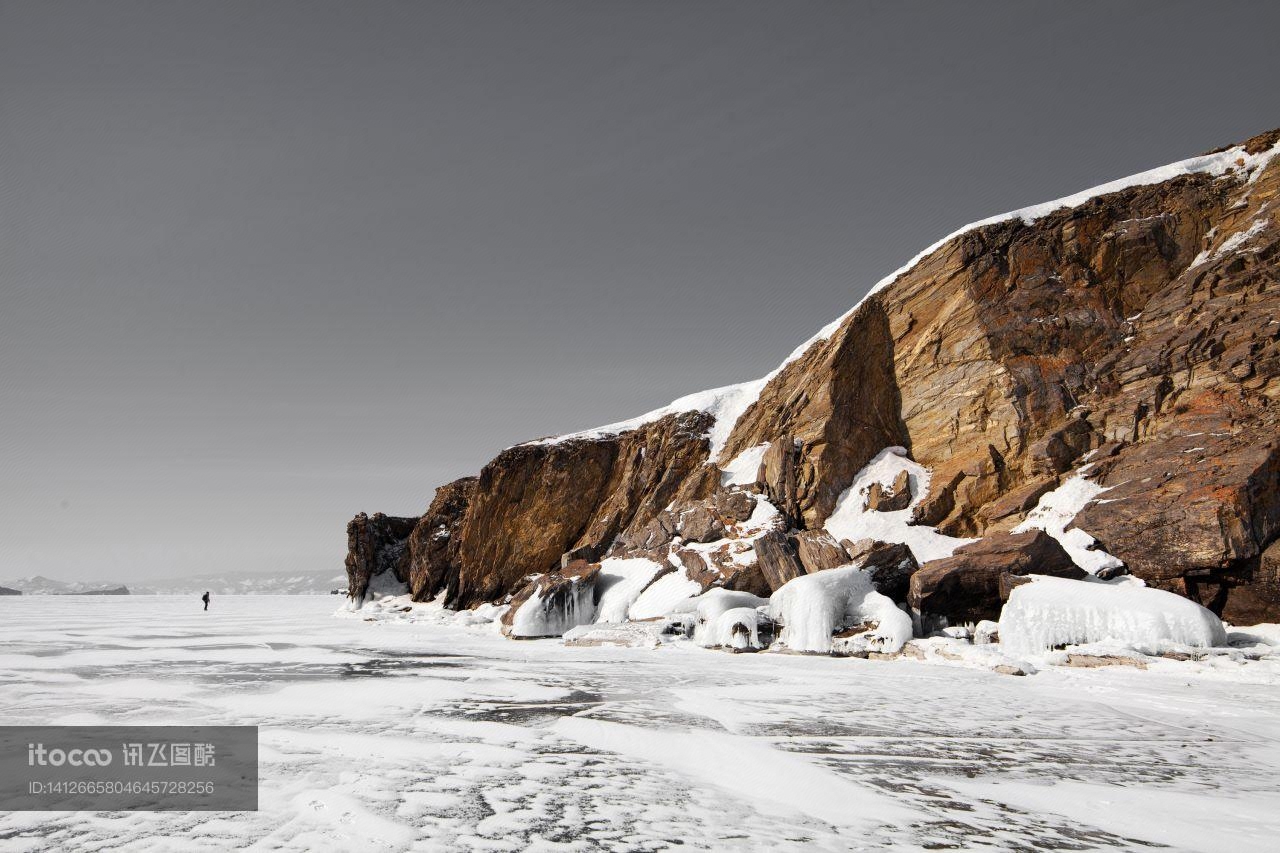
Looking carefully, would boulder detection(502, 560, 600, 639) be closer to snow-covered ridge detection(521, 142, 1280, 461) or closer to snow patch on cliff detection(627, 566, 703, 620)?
snow patch on cliff detection(627, 566, 703, 620)

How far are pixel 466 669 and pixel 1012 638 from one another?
15.8 metres

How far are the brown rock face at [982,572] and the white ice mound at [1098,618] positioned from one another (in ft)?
3.98

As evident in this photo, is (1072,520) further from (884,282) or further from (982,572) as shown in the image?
(884,282)

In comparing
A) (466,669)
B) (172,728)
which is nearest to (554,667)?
(466,669)

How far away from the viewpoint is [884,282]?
38.5m

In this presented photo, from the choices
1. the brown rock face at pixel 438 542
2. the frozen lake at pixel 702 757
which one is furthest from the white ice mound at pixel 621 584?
the brown rock face at pixel 438 542

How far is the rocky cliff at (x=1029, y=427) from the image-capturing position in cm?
2198

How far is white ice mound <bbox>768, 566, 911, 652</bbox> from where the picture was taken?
73.3ft

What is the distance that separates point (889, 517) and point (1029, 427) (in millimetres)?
7010

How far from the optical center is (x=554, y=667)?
2033 centimetres

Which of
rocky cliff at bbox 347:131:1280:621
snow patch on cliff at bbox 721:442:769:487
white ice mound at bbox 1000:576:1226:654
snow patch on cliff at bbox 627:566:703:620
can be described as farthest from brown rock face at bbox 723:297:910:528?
white ice mound at bbox 1000:576:1226:654

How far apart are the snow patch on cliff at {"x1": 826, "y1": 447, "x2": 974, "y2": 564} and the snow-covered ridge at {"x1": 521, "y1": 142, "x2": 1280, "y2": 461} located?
9013 mm

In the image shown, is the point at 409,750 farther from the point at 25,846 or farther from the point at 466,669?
the point at 466,669

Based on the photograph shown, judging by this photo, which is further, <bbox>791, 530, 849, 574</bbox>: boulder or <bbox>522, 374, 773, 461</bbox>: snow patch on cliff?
<bbox>522, 374, 773, 461</bbox>: snow patch on cliff
